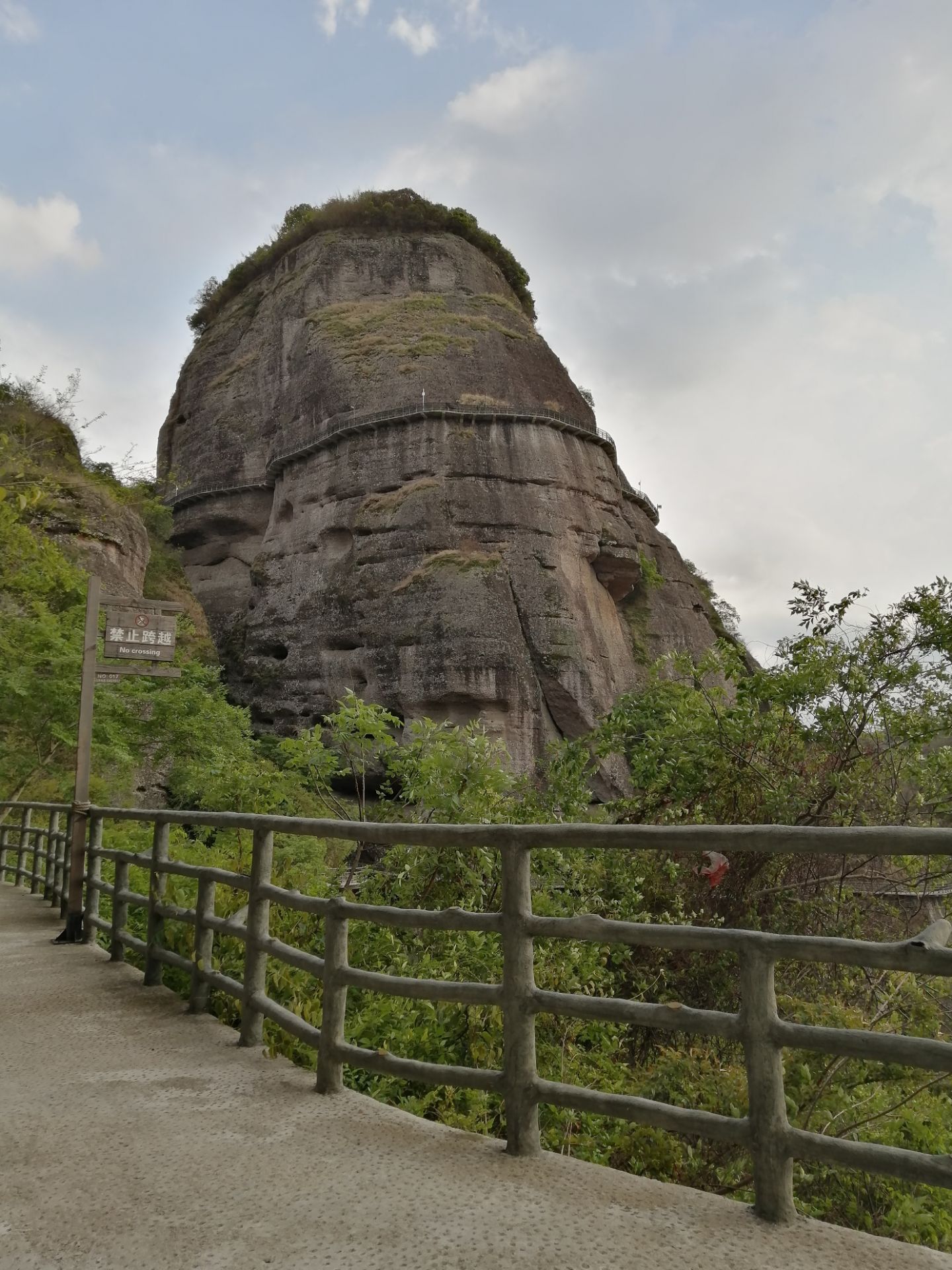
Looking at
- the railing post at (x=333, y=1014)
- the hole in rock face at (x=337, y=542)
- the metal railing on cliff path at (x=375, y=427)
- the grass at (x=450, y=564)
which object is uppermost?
the metal railing on cliff path at (x=375, y=427)

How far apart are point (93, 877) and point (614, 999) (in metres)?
5.85

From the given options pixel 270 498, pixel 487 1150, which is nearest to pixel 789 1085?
pixel 487 1150

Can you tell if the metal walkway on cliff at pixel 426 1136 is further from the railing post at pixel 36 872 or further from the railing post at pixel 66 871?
the railing post at pixel 36 872

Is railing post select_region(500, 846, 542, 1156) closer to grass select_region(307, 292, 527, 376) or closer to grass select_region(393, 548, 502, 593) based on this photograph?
grass select_region(393, 548, 502, 593)

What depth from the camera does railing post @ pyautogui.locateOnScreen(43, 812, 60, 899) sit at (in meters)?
9.07

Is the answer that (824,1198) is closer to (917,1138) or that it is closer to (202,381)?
(917,1138)

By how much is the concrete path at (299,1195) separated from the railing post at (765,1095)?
0.09 m

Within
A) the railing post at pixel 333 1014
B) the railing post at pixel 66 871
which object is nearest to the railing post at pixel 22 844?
the railing post at pixel 66 871

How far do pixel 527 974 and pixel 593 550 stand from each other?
87.2 feet

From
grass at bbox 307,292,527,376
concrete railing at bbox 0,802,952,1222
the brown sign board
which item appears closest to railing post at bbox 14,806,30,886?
the brown sign board

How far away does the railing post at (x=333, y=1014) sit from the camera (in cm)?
359

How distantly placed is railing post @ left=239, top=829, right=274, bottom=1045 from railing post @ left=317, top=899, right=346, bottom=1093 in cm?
71

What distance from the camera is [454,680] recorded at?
2470cm

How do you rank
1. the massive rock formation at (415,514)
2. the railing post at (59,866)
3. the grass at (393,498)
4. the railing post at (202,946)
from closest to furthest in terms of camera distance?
the railing post at (202,946) < the railing post at (59,866) < the massive rock formation at (415,514) < the grass at (393,498)
